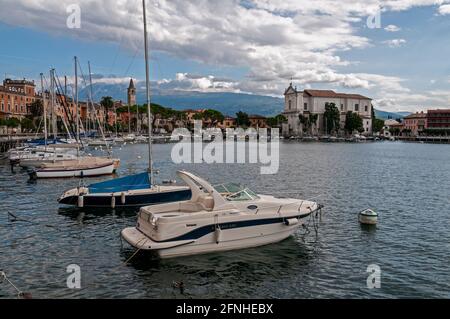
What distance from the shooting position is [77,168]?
5334 centimetres

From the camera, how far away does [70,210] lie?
33125 mm

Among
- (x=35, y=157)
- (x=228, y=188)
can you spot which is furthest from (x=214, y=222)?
(x=35, y=157)

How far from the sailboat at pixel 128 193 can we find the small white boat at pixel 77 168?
800 inches

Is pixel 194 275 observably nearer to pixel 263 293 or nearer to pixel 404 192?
pixel 263 293

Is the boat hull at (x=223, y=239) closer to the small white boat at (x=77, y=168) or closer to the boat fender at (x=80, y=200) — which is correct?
the boat fender at (x=80, y=200)

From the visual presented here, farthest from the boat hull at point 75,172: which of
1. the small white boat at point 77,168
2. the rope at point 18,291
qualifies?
the rope at point 18,291

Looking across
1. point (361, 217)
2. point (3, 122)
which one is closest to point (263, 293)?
point (361, 217)

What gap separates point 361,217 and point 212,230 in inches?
496

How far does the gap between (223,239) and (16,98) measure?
479ft

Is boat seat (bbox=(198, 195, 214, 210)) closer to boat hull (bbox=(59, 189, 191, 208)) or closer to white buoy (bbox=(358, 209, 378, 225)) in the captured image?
boat hull (bbox=(59, 189, 191, 208))

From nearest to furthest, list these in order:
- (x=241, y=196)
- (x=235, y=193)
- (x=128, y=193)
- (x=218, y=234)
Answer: (x=218, y=234), (x=241, y=196), (x=235, y=193), (x=128, y=193)

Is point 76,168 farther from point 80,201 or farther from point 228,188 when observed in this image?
point 228,188

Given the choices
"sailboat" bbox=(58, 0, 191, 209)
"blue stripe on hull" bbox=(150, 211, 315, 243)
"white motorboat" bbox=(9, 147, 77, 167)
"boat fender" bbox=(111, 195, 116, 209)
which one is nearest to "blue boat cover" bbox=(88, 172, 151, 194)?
"sailboat" bbox=(58, 0, 191, 209)

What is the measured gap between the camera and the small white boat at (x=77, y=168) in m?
51.8
